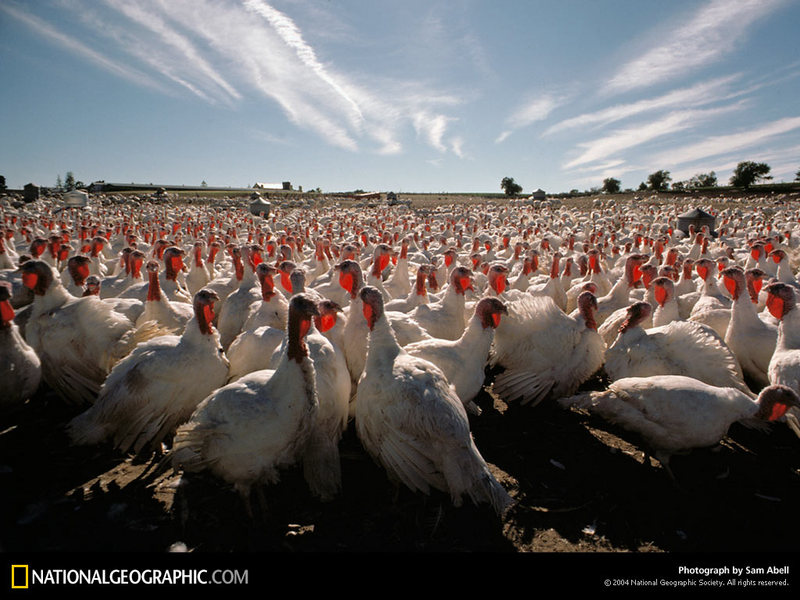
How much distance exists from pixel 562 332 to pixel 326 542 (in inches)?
145

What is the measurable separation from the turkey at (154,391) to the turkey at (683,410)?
4.18 meters

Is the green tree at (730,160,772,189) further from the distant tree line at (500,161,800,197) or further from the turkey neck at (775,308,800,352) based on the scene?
the turkey neck at (775,308,800,352)

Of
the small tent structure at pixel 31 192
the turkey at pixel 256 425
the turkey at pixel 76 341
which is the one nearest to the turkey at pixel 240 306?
the turkey at pixel 76 341

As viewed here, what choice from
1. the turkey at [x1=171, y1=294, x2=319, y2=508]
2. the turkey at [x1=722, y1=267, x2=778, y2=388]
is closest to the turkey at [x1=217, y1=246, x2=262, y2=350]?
the turkey at [x1=171, y1=294, x2=319, y2=508]

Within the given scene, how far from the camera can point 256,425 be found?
3.17 m

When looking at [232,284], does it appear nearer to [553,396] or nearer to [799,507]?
[553,396]

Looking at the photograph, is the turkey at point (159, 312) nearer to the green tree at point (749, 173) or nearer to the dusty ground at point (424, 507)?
the dusty ground at point (424, 507)

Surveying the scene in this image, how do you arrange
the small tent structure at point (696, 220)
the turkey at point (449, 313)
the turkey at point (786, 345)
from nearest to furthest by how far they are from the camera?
the turkey at point (786, 345), the turkey at point (449, 313), the small tent structure at point (696, 220)

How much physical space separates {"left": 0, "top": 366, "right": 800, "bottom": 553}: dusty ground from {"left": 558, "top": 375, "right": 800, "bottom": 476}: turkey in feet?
1.51

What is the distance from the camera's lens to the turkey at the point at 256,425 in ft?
10.4

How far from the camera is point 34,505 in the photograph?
338cm

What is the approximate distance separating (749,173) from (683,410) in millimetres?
62015

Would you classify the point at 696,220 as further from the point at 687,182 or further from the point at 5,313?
the point at 687,182

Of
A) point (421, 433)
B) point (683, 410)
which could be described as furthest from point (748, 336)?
point (421, 433)
